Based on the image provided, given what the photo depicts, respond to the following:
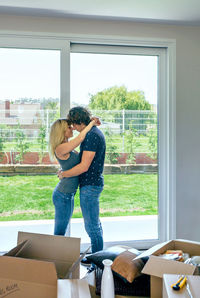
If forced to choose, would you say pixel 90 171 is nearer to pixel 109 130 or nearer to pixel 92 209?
pixel 92 209

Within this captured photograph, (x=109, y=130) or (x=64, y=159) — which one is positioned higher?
(x=109, y=130)

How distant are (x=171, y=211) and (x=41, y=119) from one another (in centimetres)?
169

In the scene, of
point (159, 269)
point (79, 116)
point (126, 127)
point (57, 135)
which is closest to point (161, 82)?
point (126, 127)

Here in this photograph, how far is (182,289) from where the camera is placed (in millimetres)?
1271

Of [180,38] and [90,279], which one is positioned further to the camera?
[180,38]

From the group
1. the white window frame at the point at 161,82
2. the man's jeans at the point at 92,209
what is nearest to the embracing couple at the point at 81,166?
the man's jeans at the point at 92,209

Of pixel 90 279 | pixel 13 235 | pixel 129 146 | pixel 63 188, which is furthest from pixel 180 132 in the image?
pixel 13 235

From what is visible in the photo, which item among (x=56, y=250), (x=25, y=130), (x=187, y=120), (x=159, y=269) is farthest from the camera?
(x=187, y=120)

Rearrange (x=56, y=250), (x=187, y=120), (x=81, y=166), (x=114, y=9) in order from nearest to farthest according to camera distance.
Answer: (x=56, y=250)
(x=81, y=166)
(x=114, y=9)
(x=187, y=120)

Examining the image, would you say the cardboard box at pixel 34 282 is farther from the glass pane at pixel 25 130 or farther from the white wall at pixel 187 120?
the white wall at pixel 187 120

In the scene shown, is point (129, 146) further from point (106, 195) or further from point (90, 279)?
point (90, 279)

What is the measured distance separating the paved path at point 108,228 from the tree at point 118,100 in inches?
47.8

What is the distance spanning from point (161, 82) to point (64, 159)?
1450 mm

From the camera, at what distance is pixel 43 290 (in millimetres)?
1354
